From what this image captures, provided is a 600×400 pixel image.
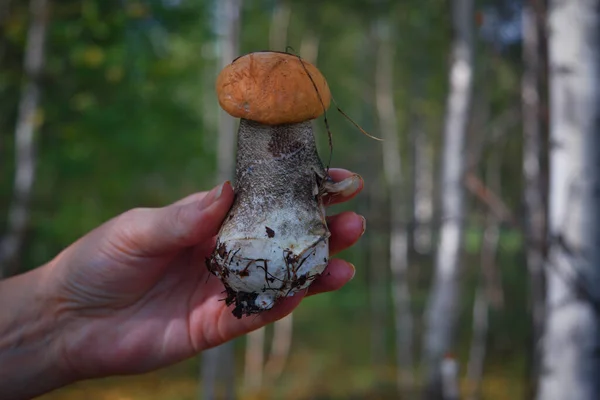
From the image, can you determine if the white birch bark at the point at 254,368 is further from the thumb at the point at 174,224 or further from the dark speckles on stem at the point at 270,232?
the dark speckles on stem at the point at 270,232

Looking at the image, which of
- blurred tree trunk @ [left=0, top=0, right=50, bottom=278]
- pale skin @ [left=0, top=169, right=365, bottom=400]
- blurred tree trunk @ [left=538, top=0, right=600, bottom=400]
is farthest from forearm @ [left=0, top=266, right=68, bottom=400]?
blurred tree trunk @ [left=0, top=0, right=50, bottom=278]

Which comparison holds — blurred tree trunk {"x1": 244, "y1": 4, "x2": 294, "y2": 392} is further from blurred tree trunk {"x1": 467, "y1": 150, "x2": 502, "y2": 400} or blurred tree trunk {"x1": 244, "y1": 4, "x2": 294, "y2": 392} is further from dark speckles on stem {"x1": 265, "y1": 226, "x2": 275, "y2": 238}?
dark speckles on stem {"x1": 265, "y1": 226, "x2": 275, "y2": 238}

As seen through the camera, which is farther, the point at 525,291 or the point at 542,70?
the point at 525,291

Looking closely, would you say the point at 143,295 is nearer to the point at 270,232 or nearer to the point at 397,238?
the point at 270,232

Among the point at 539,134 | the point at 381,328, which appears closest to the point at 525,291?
the point at 381,328

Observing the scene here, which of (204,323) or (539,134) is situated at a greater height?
(539,134)

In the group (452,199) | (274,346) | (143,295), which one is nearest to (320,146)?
(274,346)

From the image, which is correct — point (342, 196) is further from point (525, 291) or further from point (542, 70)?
point (525, 291)
